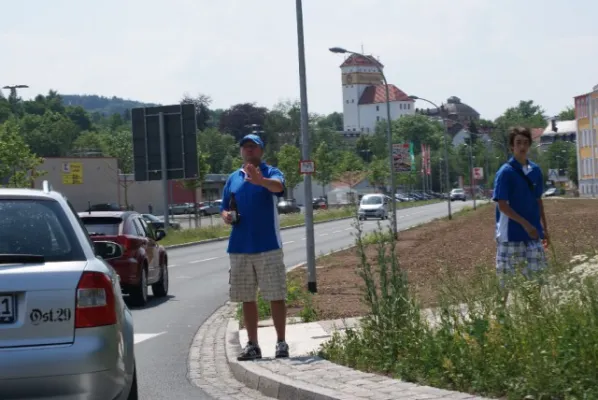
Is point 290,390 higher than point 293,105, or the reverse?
point 293,105

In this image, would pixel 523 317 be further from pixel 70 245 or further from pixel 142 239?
pixel 142 239

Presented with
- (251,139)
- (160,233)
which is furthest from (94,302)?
(160,233)

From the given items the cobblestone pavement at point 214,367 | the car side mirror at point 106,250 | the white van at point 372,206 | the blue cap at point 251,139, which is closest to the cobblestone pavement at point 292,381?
the cobblestone pavement at point 214,367

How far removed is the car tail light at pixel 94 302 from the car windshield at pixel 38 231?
0.17 m

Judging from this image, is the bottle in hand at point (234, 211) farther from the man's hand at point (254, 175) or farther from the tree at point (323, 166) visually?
the tree at point (323, 166)

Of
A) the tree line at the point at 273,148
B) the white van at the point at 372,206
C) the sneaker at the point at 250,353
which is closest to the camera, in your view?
the sneaker at the point at 250,353

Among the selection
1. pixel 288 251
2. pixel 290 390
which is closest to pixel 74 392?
pixel 290 390

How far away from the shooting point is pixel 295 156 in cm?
11031

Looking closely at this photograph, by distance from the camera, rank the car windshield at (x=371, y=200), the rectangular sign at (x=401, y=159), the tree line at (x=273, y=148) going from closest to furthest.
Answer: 1. the rectangular sign at (x=401, y=159)
2. the car windshield at (x=371, y=200)
3. the tree line at (x=273, y=148)

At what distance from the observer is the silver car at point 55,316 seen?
6152 mm

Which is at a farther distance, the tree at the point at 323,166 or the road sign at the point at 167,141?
the tree at the point at 323,166

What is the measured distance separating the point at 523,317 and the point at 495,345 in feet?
0.88

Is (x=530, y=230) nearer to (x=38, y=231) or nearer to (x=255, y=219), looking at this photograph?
(x=255, y=219)

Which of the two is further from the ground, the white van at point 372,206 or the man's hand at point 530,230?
the man's hand at point 530,230
